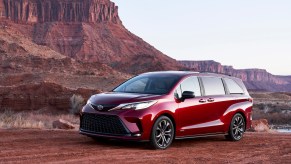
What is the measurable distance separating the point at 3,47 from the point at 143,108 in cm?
7348

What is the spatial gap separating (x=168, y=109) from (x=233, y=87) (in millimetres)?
2863

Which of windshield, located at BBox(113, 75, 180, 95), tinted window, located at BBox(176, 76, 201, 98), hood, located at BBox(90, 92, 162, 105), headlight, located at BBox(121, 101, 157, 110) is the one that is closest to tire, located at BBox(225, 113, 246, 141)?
tinted window, located at BBox(176, 76, 201, 98)

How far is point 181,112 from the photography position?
34.4 feet

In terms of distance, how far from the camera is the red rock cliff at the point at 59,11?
140875 mm

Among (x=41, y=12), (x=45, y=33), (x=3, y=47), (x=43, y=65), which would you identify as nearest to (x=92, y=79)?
(x=43, y=65)

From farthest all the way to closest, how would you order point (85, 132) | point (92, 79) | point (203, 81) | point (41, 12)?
1. point (41, 12)
2. point (92, 79)
3. point (203, 81)
4. point (85, 132)

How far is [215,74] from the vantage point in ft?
39.3

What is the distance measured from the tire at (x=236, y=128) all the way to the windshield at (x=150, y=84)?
2055mm

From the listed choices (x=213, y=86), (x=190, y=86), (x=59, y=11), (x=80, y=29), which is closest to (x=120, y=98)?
(x=190, y=86)

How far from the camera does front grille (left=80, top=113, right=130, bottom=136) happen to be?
9.78 meters

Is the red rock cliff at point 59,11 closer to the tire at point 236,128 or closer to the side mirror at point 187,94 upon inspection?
the tire at point 236,128

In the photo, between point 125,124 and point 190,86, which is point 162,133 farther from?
point 190,86

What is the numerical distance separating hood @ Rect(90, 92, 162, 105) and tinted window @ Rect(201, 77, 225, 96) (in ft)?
5.69

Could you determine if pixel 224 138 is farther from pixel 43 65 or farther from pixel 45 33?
pixel 45 33
